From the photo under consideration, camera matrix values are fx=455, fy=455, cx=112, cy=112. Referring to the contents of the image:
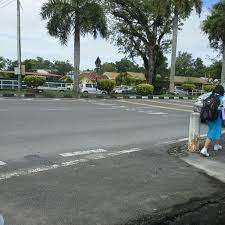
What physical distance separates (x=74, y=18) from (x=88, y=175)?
89.7 feet

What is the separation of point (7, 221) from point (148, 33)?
44833 millimetres

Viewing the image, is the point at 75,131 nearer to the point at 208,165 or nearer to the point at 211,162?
the point at 211,162

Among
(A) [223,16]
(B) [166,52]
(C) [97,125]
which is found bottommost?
(C) [97,125]

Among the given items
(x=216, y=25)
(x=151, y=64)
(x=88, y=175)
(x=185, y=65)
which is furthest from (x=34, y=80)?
(x=185, y=65)

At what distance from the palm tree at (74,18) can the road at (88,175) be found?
20962 mm

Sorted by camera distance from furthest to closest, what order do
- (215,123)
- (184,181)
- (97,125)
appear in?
(97,125) → (215,123) → (184,181)

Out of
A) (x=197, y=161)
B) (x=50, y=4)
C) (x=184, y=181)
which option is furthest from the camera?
(x=50, y=4)

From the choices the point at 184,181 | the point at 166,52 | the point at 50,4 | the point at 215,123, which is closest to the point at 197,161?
the point at 215,123

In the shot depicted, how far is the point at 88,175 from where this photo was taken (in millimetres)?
7082

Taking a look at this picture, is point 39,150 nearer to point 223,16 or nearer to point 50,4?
point 50,4

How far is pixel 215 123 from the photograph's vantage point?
951 cm

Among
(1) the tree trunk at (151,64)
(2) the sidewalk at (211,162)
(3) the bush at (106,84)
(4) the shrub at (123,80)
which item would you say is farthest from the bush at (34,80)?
(4) the shrub at (123,80)

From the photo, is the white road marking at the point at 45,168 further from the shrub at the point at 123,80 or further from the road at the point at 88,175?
the shrub at the point at 123,80

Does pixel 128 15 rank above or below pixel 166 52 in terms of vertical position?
above
